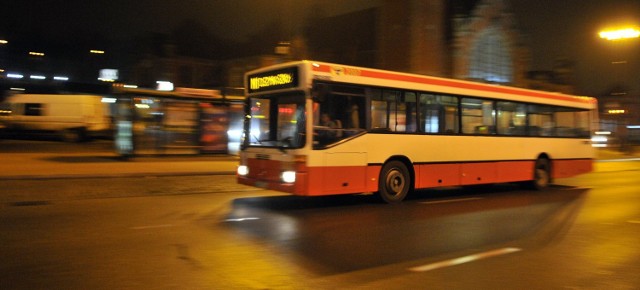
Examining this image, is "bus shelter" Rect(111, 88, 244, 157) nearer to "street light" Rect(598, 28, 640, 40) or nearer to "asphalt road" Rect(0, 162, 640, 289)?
"asphalt road" Rect(0, 162, 640, 289)

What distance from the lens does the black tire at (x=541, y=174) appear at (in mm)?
15915

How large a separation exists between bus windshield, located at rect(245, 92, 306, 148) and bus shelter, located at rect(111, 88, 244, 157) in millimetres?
9341

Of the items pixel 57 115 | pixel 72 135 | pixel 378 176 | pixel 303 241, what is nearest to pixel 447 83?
pixel 378 176

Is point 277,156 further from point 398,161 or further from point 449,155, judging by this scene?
point 449,155

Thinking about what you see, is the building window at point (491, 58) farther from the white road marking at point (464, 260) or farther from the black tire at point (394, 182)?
the white road marking at point (464, 260)

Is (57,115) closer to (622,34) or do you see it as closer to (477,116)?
(477,116)

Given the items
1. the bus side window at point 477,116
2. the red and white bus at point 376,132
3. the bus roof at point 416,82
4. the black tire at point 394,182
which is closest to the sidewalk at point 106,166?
the red and white bus at point 376,132

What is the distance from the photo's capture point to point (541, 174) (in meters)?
16.1

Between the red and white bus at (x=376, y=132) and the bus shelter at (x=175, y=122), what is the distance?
29.8ft

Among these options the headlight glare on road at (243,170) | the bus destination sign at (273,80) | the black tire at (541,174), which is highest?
the bus destination sign at (273,80)

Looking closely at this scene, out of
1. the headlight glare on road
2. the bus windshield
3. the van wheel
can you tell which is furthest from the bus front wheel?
the van wheel

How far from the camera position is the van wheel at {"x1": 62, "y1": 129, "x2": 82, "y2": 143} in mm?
29469

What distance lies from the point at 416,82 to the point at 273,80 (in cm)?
338

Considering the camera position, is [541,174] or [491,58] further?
[491,58]
